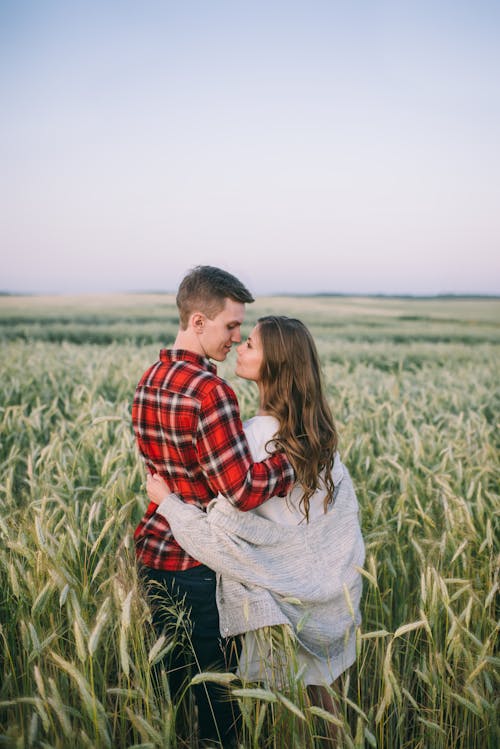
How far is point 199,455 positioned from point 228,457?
0.35ft

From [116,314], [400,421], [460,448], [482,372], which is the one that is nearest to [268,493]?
[460,448]

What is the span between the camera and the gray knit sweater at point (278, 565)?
5.49 ft

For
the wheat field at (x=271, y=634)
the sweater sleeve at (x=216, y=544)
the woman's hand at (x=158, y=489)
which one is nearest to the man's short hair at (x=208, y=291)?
the woman's hand at (x=158, y=489)

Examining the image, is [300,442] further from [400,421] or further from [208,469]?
[400,421]

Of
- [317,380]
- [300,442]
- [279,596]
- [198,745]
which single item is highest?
[317,380]

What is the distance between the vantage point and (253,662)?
1.75 meters

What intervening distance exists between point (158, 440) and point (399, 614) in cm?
147

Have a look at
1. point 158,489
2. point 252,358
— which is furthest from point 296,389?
point 158,489

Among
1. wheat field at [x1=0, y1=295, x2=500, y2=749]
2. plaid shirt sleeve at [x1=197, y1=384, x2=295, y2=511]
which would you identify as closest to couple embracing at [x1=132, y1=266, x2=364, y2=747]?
plaid shirt sleeve at [x1=197, y1=384, x2=295, y2=511]

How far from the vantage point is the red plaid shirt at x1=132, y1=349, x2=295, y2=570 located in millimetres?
1641

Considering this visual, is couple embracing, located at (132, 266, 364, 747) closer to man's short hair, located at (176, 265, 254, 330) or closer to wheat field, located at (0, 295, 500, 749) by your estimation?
man's short hair, located at (176, 265, 254, 330)

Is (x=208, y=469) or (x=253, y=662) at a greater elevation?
(x=208, y=469)

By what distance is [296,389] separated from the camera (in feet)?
6.19

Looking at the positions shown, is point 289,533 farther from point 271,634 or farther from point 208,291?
point 208,291
